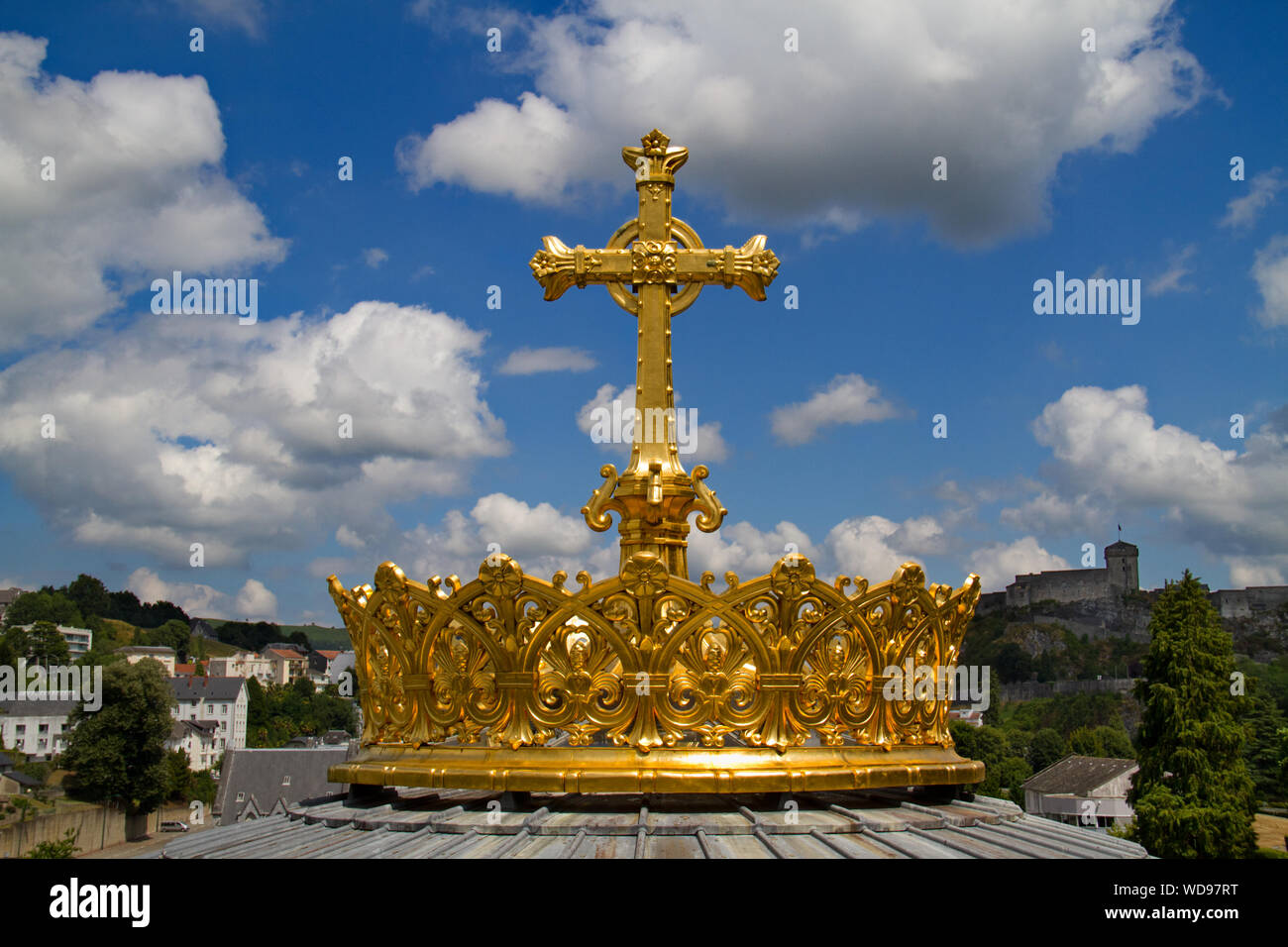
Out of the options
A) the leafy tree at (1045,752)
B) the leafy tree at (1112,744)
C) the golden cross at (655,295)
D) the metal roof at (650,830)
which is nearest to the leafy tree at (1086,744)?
the leafy tree at (1112,744)

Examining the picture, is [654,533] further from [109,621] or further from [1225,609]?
[109,621]

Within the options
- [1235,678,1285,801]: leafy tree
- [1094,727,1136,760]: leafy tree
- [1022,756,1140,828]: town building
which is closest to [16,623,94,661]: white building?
[1022,756,1140,828]: town building

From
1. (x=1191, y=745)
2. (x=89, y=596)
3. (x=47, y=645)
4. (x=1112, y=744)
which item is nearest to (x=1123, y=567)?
(x=1112, y=744)

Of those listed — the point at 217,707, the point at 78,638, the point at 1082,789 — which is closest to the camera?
the point at 1082,789

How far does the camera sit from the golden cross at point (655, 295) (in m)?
5.90

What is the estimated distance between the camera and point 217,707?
342ft

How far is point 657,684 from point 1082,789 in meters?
61.2

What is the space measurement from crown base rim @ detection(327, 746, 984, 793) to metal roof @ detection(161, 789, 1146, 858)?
150mm

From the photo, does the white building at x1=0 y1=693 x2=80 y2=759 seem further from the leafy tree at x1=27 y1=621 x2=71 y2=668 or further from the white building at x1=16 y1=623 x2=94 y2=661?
the white building at x1=16 y1=623 x2=94 y2=661

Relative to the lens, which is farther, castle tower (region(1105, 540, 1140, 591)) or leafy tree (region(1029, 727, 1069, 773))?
castle tower (region(1105, 540, 1140, 591))

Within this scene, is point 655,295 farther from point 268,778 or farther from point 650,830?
point 268,778

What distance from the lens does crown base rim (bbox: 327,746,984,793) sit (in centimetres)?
471

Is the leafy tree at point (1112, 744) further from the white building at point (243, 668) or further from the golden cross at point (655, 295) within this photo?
the white building at point (243, 668)
